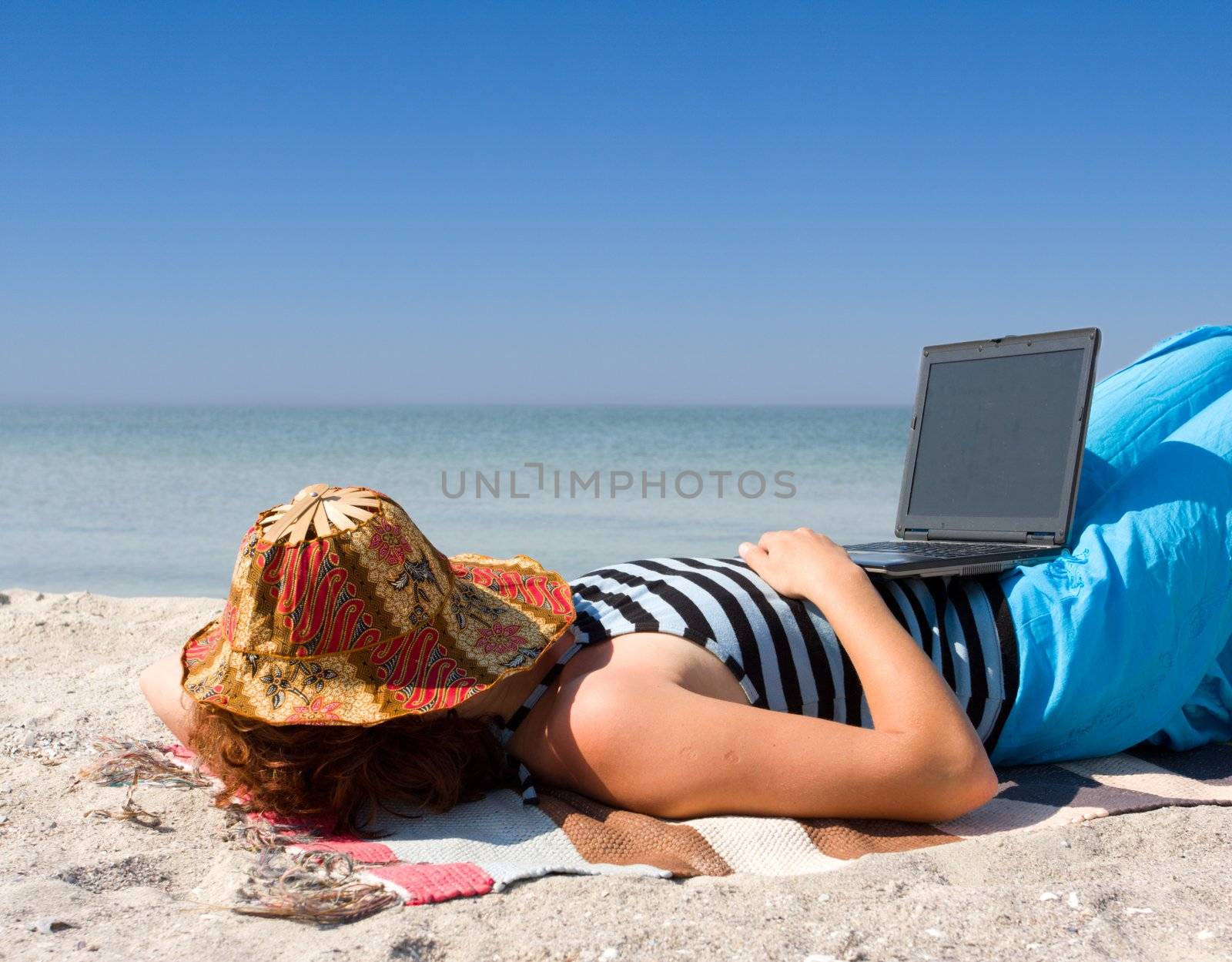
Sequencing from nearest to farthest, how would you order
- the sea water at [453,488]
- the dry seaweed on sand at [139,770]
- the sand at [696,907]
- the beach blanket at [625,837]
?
1. the sand at [696,907]
2. the beach blanket at [625,837]
3. the dry seaweed on sand at [139,770]
4. the sea water at [453,488]

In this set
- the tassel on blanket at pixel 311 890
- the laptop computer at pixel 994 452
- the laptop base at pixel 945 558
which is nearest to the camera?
the tassel on blanket at pixel 311 890

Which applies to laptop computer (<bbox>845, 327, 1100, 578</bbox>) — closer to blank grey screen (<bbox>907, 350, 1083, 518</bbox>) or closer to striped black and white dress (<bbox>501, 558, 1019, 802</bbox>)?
blank grey screen (<bbox>907, 350, 1083, 518</bbox>)

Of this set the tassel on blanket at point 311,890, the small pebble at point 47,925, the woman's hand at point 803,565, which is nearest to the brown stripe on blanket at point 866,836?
the woman's hand at point 803,565

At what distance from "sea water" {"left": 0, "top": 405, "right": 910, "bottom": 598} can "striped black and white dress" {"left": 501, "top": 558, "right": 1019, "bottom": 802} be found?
5119mm

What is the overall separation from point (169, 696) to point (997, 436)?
2267 millimetres

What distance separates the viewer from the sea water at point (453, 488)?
8.12m

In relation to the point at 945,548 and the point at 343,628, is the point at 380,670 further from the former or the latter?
the point at 945,548

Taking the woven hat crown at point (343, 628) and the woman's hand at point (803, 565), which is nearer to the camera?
the woven hat crown at point (343, 628)

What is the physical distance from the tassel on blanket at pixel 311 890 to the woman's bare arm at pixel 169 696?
66 centimetres

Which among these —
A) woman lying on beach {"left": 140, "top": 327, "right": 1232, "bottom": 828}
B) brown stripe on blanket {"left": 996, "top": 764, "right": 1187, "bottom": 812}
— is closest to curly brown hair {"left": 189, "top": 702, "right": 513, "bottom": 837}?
woman lying on beach {"left": 140, "top": 327, "right": 1232, "bottom": 828}

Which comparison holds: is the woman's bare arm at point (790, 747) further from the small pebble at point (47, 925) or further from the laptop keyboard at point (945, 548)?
the small pebble at point (47, 925)

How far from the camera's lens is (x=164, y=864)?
192 centimetres

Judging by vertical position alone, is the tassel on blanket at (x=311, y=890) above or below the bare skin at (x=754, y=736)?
below

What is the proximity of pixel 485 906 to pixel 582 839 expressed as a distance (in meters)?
0.31
